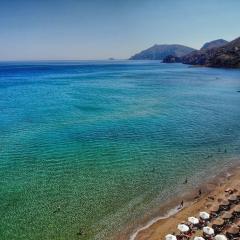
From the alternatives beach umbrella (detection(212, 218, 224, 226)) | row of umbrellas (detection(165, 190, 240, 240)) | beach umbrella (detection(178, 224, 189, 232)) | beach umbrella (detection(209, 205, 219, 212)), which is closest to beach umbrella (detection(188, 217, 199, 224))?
row of umbrellas (detection(165, 190, 240, 240))

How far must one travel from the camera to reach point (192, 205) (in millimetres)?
33906

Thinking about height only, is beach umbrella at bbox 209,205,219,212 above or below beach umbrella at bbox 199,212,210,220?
below

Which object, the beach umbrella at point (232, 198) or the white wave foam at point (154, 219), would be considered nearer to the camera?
the white wave foam at point (154, 219)

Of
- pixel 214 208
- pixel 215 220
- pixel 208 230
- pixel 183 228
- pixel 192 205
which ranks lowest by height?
pixel 192 205

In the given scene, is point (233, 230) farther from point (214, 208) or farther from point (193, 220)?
point (214, 208)

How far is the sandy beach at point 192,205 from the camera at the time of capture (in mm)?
29125

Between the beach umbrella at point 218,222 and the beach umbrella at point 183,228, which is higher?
the beach umbrella at point 183,228

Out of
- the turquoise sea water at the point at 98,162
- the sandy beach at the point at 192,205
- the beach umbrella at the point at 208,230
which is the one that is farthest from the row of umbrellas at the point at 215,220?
the turquoise sea water at the point at 98,162

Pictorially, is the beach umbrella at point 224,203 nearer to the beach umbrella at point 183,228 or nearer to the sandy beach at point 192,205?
the sandy beach at point 192,205

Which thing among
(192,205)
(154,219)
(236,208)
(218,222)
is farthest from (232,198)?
(154,219)

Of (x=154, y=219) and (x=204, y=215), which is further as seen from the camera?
(x=154, y=219)

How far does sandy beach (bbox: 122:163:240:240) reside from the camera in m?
29.1

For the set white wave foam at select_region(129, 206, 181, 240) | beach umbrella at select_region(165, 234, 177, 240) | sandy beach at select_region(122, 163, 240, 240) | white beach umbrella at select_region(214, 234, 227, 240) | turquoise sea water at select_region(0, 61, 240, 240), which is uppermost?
white beach umbrella at select_region(214, 234, 227, 240)

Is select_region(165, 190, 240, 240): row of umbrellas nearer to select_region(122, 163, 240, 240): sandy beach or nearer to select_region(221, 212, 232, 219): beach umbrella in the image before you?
select_region(221, 212, 232, 219): beach umbrella
